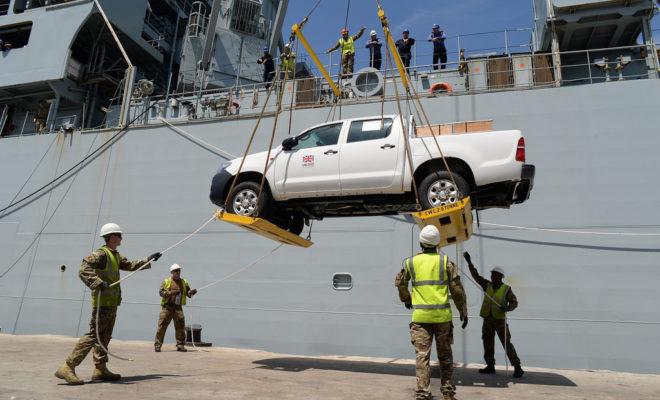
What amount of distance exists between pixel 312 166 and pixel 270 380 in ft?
9.14

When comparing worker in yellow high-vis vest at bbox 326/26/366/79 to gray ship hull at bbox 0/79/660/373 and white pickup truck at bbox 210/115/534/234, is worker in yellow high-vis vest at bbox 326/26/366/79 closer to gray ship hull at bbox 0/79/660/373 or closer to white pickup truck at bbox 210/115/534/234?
gray ship hull at bbox 0/79/660/373

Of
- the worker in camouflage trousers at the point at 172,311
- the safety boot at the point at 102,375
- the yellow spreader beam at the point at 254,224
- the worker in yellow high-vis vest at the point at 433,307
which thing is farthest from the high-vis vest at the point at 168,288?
the worker in yellow high-vis vest at the point at 433,307

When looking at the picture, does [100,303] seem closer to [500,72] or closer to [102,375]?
[102,375]

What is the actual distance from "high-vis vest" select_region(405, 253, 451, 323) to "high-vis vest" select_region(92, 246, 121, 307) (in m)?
3.47

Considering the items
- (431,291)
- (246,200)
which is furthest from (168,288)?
(431,291)

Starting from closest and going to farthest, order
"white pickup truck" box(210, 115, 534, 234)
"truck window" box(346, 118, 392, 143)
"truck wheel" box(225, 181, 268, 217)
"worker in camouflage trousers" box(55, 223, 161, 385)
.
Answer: "worker in camouflage trousers" box(55, 223, 161, 385) → "white pickup truck" box(210, 115, 534, 234) → "truck window" box(346, 118, 392, 143) → "truck wheel" box(225, 181, 268, 217)

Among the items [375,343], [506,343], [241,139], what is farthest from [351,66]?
[506,343]

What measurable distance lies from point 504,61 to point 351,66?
3.72 meters

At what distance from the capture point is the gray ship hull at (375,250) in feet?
26.6

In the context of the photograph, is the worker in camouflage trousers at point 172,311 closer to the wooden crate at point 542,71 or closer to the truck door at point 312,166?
the truck door at point 312,166

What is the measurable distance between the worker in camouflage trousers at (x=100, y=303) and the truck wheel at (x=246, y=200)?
1604 mm

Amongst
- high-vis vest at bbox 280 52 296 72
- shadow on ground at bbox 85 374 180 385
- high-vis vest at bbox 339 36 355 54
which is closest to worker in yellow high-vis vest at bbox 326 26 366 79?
high-vis vest at bbox 339 36 355 54

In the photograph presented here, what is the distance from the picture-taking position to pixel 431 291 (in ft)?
15.1

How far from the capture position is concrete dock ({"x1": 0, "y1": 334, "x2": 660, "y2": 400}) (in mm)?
4672
